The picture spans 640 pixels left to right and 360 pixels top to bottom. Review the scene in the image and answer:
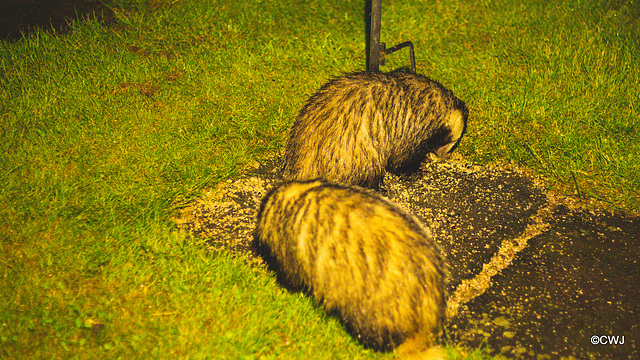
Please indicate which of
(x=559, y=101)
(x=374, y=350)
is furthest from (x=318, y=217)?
(x=559, y=101)

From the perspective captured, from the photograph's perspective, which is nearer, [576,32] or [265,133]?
[265,133]

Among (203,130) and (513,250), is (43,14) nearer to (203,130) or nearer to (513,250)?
(203,130)

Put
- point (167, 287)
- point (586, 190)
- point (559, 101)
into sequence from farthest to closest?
point (559, 101) → point (586, 190) → point (167, 287)

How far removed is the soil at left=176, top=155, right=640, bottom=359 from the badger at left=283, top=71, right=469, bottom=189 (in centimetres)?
36

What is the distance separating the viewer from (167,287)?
9.26 ft

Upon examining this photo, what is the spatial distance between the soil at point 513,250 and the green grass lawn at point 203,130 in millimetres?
212

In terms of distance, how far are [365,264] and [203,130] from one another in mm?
2472

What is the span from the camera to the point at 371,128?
130 inches

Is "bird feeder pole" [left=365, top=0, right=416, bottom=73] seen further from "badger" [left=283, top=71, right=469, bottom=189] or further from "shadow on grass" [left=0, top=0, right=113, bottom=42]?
"shadow on grass" [left=0, top=0, right=113, bottom=42]

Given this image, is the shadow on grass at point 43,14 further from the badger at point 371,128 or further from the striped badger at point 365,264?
the striped badger at point 365,264

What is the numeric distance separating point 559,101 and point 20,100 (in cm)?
544

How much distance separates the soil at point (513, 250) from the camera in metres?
2.62

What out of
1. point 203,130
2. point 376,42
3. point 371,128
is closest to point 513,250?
point 371,128

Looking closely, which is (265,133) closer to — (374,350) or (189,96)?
(189,96)
